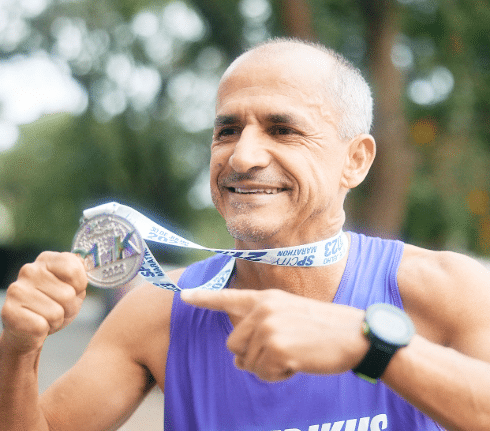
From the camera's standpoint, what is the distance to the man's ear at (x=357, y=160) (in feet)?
8.69

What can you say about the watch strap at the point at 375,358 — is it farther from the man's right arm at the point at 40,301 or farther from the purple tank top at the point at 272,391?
the man's right arm at the point at 40,301

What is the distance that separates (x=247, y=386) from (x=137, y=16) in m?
12.3

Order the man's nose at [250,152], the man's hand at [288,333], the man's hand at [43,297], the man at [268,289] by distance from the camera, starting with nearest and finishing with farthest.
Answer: the man's hand at [288,333] → the man's hand at [43,297] → the man at [268,289] → the man's nose at [250,152]

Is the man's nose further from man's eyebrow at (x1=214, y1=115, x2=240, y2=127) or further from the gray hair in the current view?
the gray hair

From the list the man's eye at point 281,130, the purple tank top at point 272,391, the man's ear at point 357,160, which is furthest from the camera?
the man's ear at point 357,160

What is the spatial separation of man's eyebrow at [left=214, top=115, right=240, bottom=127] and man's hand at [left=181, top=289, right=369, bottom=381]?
0.98 metres

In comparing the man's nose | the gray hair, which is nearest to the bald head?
the gray hair

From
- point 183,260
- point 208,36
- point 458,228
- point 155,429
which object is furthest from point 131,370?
point 183,260

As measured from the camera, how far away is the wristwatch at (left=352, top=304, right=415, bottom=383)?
158 cm

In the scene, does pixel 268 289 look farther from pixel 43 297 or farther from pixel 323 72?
pixel 323 72

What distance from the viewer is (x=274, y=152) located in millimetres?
2340

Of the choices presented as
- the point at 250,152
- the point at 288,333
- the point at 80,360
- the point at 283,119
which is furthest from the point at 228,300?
the point at 80,360

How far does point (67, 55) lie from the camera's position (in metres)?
13.8

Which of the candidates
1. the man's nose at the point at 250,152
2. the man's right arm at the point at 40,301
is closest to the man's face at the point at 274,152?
the man's nose at the point at 250,152
